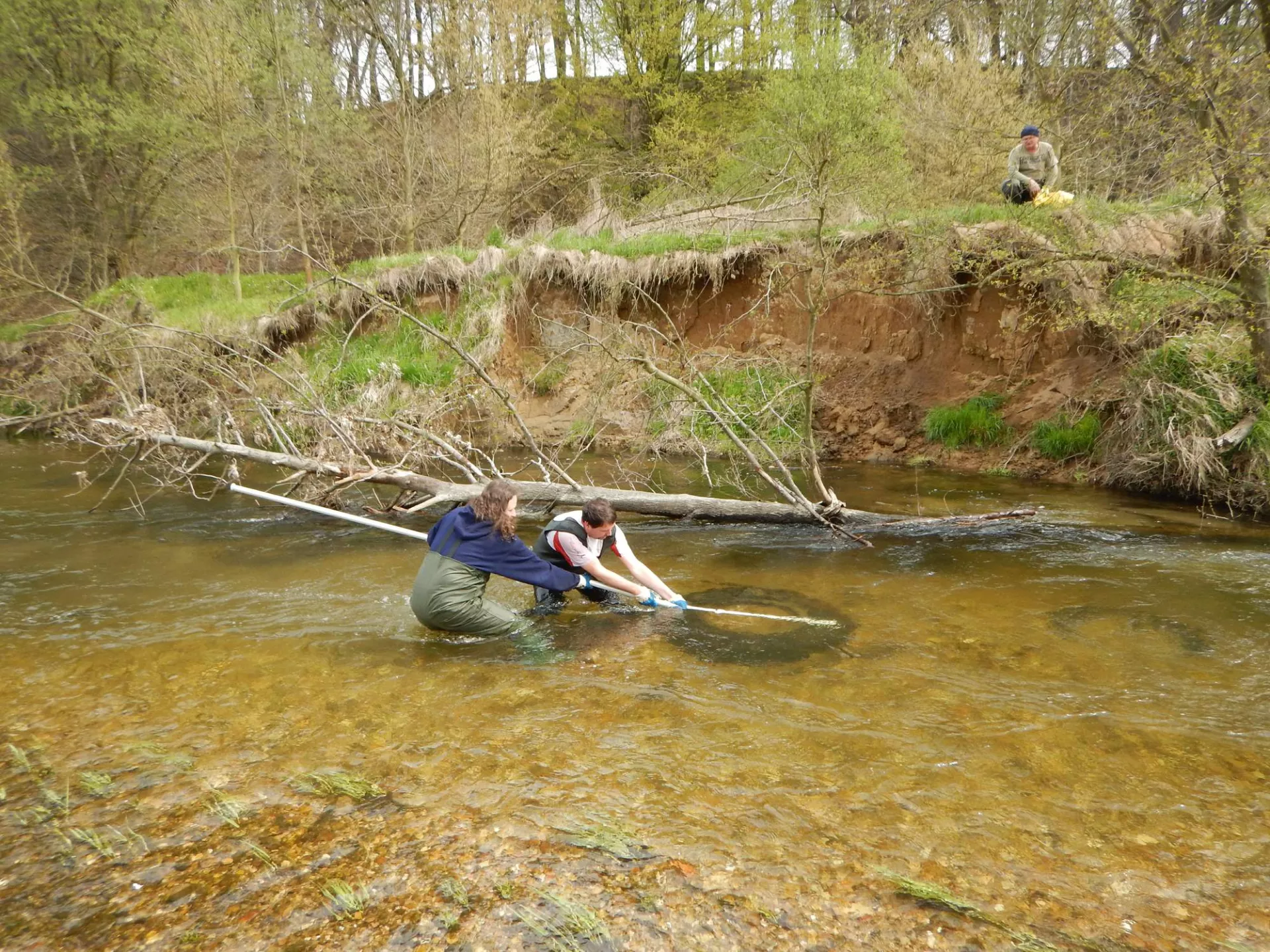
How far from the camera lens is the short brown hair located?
18.3ft

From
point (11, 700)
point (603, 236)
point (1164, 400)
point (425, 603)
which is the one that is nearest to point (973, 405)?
point (1164, 400)

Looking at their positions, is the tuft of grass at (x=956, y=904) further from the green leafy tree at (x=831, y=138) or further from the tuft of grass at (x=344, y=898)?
the green leafy tree at (x=831, y=138)

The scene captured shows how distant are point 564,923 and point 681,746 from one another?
1.33 metres

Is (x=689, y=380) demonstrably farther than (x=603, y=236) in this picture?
No

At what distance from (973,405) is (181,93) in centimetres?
1483

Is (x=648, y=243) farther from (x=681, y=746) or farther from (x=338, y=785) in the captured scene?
(x=338, y=785)

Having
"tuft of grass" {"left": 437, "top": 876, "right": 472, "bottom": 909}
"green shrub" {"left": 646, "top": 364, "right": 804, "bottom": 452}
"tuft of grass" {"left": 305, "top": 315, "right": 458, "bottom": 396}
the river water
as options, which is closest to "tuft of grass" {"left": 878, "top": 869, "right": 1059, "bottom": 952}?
the river water

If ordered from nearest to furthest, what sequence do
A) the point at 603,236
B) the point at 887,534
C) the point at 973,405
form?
the point at 887,534 < the point at 973,405 < the point at 603,236

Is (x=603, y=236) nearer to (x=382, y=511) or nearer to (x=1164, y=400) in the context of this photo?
(x=382, y=511)

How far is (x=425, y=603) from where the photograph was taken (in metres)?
5.31

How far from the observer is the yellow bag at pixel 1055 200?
988 cm

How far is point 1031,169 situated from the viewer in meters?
10.4

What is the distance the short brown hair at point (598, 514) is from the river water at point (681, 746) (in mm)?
783

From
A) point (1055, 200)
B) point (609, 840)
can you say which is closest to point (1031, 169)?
point (1055, 200)
